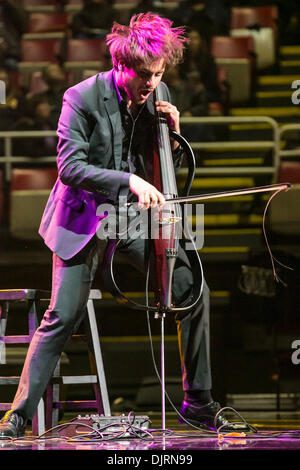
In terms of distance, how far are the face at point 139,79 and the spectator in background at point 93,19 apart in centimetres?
247

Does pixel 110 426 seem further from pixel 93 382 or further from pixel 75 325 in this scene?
pixel 93 382

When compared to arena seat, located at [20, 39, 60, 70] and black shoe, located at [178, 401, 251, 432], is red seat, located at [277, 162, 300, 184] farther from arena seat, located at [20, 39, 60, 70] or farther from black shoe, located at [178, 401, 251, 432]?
black shoe, located at [178, 401, 251, 432]

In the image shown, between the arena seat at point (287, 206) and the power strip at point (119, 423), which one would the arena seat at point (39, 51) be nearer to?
the arena seat at point (287, 206)

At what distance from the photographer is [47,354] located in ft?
8.07

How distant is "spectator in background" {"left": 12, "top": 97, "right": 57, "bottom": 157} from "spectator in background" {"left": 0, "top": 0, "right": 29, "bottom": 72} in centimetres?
55

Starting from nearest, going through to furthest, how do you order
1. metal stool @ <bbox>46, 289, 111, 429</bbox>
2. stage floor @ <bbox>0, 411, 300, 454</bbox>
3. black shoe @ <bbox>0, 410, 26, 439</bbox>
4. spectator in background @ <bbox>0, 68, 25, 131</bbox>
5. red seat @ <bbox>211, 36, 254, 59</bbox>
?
stage floor @ <bbox>0, 411, 300, 454</bbox> → black shoe @ <bbox>0, 410, 26, 439</bbox> → metal stool @ <bbox>46, 289, 111, 429</bbox> → spectator in background @ <bbox>0, 68, 25, 131</bbox> → red seat @ <bbox>211, 36, 254, 59</bbox>

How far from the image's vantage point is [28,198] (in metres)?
4.28

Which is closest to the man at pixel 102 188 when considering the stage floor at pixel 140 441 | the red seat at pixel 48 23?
the stage floor at pixel 140 441

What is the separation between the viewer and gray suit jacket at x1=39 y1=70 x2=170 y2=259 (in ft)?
8.07

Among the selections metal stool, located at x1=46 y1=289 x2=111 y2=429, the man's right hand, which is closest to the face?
the man's right hand

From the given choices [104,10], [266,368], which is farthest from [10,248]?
[104,10]

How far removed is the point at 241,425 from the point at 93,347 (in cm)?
78

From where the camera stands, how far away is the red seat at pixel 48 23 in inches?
204

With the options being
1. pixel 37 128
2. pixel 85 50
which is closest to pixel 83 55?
pixel 85 50
